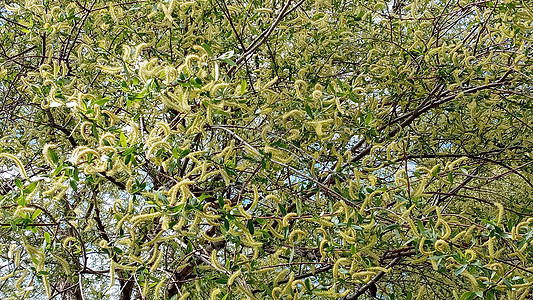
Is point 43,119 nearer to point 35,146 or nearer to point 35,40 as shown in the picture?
point 35,146

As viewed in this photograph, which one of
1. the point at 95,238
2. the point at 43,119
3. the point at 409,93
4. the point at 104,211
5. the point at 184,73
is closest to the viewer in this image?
the point at 184,73

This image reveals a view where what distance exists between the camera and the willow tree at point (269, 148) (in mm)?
2000

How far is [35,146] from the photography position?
3.79 metres

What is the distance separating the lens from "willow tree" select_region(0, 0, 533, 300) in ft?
6.56

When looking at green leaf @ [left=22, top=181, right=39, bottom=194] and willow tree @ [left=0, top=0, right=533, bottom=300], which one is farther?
willow tree @ [left=0, top=0, right=533, bottom=300]

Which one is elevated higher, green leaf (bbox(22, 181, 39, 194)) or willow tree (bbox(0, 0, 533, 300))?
willow tree (bbox(0, 0, 533, 300))

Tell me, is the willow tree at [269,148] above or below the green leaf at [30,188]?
above

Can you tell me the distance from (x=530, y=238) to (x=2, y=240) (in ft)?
10.7

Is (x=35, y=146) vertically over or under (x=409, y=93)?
under

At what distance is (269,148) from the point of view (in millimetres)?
2117

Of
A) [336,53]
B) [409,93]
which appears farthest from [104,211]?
[409,93]

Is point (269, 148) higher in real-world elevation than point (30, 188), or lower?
higher

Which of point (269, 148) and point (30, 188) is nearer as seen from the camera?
point (30, 188)

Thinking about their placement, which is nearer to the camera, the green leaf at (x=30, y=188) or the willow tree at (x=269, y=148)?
the green leaf at (x=30, y=188)
